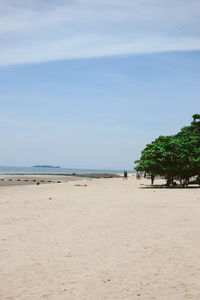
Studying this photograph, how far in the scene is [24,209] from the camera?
20609 mm

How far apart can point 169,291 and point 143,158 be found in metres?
32.3

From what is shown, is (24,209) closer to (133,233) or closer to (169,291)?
(133,233)

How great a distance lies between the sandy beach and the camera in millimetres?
7348

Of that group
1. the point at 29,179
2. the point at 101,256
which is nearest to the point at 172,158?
the point at 101,256

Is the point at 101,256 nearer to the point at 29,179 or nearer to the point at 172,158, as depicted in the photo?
the point at 172,158

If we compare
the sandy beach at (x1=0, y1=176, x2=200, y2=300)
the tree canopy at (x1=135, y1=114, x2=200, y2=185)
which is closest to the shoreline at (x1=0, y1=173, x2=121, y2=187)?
the tree canopy at (x1=135, y1=114, x2=200, y2=185)

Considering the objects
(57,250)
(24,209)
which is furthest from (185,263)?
(24,209)

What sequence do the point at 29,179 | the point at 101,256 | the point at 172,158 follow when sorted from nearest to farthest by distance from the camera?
the point at 101,256 < the point at 172,158 < the point at 29,179

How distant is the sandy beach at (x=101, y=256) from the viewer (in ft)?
24.1

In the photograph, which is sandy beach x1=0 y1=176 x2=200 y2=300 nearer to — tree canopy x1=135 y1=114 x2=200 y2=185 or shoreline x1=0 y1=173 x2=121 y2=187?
tree canopy x1=135 y1=114 x2=200 y2=185

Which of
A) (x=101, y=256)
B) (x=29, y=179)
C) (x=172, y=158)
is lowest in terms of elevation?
(x=101, y=256)

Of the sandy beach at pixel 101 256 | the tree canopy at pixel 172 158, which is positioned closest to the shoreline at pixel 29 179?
the tree canopy at pixel 172 158

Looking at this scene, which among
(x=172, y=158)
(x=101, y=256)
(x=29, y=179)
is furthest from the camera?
(x=29, y=179)

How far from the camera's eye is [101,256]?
9.97 m
